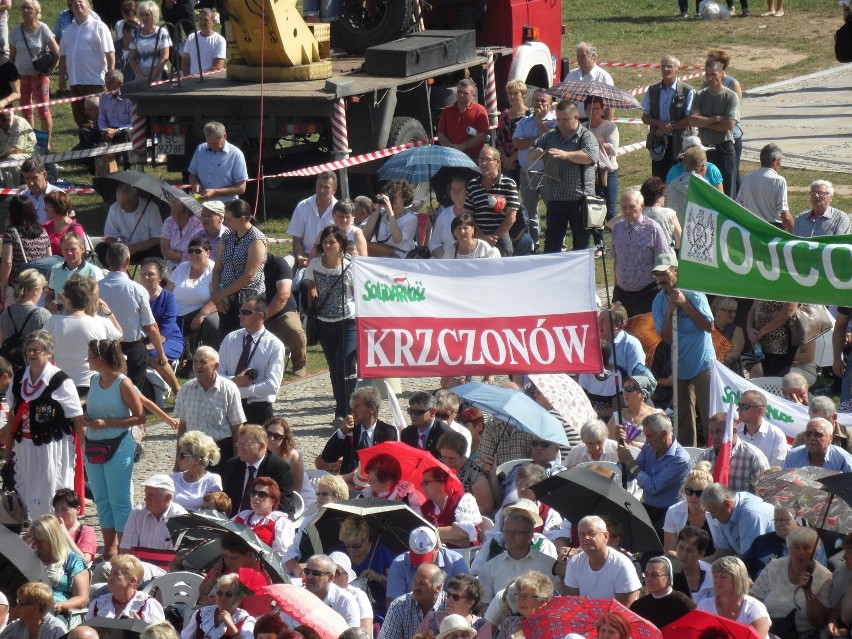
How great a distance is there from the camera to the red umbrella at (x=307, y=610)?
9.12 m

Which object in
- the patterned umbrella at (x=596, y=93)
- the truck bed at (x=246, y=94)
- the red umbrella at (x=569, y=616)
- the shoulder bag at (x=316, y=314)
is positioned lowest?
the red umbrella at (x=569, y=616)

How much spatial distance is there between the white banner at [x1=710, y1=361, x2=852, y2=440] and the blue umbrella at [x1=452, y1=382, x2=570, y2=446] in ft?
3.83

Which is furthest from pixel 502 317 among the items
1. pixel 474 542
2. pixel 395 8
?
pixel 395 8

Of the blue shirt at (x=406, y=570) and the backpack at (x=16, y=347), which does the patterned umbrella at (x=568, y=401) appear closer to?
the blue shirt at (x=406, y=570)

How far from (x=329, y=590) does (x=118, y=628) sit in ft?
3.81

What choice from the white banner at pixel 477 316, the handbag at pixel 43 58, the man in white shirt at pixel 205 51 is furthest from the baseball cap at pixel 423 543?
the handbag at pixel 43 58

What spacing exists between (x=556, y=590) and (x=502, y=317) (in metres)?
2.16

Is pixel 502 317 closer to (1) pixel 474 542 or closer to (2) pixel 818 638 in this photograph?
(1) pixel 474 542

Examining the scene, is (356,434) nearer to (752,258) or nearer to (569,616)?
(752,258)

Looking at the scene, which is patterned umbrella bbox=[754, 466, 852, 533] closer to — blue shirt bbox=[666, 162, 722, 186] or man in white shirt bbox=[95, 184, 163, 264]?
blue shirt bbox=[666, 162, 722, 186]

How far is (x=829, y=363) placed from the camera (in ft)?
48.8

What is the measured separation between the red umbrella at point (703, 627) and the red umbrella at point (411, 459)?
2.52 meters

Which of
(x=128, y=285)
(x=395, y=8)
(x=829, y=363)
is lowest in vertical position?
(x=829, y=363)

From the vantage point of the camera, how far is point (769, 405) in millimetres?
→ 12305
